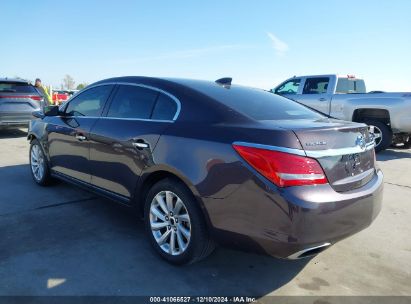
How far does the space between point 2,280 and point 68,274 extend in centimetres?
46

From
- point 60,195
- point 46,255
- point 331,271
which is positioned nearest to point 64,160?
point 60,195

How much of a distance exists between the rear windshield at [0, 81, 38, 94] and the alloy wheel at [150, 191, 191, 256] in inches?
353

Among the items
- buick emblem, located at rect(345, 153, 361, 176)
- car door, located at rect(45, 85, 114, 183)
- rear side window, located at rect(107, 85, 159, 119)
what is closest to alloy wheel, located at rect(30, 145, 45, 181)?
car door, located at rect(45, 85, 114, 183)

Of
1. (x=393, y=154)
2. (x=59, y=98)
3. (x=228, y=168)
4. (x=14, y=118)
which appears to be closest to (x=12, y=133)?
(x=14, y=118)

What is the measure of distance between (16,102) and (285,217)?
10090 mm

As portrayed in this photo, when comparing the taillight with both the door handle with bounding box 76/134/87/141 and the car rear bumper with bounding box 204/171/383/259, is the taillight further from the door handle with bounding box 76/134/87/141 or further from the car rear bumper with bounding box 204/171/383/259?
the door handle with bounding box 76/134/87/141

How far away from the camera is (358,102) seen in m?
9.52

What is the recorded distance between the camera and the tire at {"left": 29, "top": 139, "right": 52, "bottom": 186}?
17.4 feet

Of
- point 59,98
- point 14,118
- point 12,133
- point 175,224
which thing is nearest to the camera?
point 175,224

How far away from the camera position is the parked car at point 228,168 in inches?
101

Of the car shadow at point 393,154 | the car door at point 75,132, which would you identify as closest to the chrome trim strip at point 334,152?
the car door at point 75,132

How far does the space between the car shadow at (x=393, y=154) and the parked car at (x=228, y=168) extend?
19.4 feet

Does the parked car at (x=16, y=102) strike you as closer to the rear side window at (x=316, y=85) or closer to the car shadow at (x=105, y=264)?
the car shadow at (x=105, y=264)

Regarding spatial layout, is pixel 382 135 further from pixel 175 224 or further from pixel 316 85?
pixel 175 224
